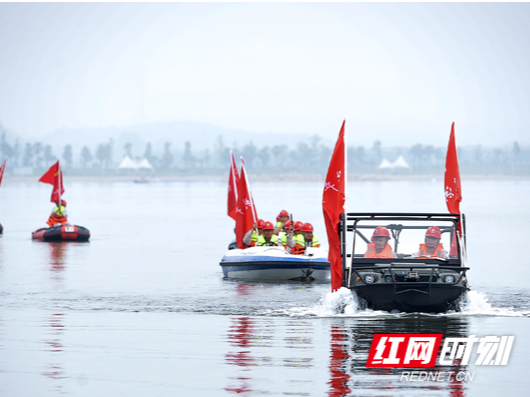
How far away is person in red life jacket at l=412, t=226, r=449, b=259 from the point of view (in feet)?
56.4

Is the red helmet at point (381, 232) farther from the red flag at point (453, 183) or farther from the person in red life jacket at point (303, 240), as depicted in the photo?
the person in red life jacket at point (303, 240)

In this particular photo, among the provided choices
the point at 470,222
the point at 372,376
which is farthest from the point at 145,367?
the point at 470,222

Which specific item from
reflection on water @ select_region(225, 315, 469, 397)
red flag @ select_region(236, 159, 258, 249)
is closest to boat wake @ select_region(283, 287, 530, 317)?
reflection on water @ select_region(225, 315, 469, 397)

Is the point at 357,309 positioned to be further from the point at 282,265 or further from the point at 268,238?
the point at 268,238

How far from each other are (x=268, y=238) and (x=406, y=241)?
25.1 ft

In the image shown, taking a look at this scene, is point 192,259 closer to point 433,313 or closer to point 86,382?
point 433,313

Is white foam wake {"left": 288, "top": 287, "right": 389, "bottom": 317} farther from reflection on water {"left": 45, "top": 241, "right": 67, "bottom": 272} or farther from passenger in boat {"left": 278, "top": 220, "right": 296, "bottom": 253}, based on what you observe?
reflection on water {"left": 45, "top": 241, "right": 67, "bottom": 272}

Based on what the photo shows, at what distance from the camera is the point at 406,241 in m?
17.4

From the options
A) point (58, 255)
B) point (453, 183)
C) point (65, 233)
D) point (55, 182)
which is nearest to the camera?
point (453, 183)

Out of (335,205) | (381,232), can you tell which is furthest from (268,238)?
(335,205)

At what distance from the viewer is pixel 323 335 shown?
15078 mm

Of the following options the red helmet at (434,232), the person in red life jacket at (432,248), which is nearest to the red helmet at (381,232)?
the person in red life jacket at (432,248)

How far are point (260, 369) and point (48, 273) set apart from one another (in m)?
16.6

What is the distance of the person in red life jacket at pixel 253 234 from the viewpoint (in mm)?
24641
